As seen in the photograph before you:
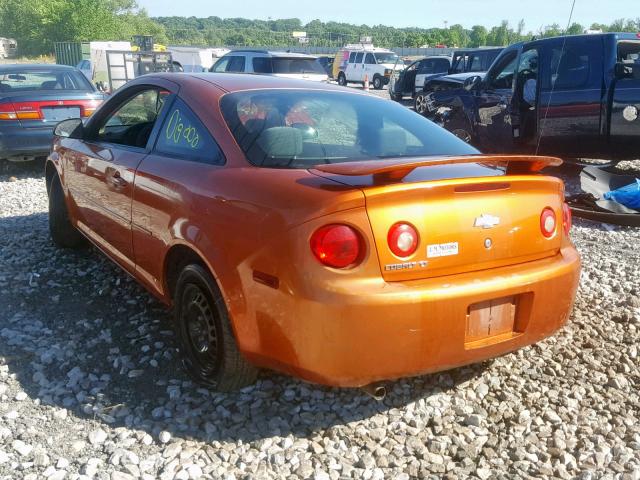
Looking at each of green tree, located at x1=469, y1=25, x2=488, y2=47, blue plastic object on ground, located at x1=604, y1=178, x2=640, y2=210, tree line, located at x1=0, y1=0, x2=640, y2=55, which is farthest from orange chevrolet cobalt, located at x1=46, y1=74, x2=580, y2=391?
green tree, located at x1=469, y1=25, x2=488, y2=47

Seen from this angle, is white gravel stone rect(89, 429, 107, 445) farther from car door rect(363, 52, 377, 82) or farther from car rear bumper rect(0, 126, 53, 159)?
car door rect(363, 52, 377, 82)

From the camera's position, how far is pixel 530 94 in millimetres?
8320

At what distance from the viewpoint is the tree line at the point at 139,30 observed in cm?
6794

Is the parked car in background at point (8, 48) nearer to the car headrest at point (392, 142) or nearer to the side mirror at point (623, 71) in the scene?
the side mirror at point (623, 71)

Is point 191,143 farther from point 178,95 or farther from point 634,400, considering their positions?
point 634,400

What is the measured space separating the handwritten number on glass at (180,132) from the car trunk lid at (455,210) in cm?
90

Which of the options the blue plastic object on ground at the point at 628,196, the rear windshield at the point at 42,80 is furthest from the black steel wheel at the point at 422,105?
the rear windshield at the point at 42,80

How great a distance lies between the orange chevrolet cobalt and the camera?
8.06 feet

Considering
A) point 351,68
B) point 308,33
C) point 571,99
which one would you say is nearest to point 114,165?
point 571,99

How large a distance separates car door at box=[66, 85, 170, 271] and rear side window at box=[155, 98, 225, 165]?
19cm

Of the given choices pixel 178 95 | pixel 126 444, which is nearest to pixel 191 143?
pixel 178 95

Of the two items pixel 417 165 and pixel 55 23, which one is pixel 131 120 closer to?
pixel 417 165

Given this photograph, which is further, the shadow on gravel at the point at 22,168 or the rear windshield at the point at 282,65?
the rear windshield at the point at 282,65

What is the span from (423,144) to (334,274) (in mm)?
1301
